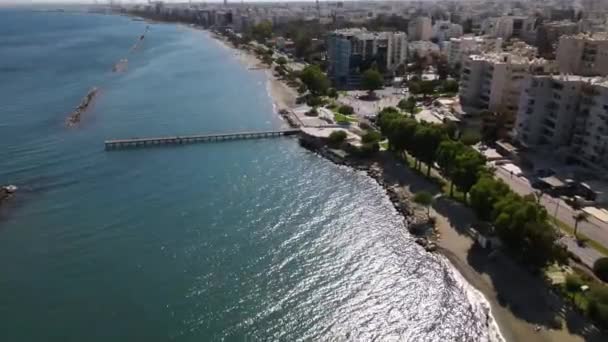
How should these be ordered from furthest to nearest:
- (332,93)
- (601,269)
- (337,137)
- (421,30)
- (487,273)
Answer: (421,30), (332,93), (337,137), (487,273), (601,269)

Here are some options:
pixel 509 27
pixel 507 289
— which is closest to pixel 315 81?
pixel 507 289

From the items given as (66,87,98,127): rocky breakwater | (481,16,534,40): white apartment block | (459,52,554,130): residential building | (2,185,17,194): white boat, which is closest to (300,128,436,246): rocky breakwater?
(459,52,554,130): residential building

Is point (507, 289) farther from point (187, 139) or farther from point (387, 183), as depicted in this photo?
point (187, 139)

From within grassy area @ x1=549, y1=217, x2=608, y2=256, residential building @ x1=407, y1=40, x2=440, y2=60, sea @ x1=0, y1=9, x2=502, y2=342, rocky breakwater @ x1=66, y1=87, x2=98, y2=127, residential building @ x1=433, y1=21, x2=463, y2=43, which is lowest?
sea @ x1=0, y1=9, x2=502, y2=342

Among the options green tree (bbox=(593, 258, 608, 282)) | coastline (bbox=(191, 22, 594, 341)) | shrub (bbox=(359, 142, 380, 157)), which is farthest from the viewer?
shrub (bbox=(359, 142, 380, 157))

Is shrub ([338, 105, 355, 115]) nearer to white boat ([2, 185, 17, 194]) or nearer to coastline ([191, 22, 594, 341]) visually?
coastline ([191, 22, 594, 341])

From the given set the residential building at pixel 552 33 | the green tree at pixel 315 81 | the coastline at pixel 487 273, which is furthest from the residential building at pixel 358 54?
the coastline at pixel 487 273

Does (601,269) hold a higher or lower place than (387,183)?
higher
